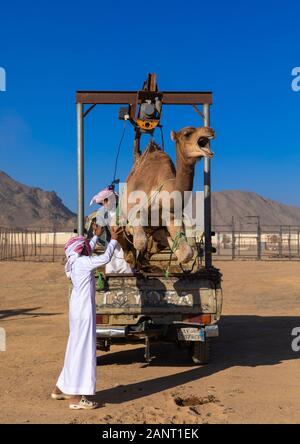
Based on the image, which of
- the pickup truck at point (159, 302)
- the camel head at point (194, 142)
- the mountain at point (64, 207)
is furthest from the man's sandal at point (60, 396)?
the mountain at point (64, 207)

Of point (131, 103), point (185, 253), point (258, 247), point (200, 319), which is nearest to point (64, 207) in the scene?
point (258, 247)

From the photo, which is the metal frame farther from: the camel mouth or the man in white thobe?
the man in white thobe

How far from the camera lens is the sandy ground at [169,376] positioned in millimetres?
5762

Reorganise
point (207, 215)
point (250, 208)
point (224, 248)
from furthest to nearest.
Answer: point (250, 208) < point (224, 248) < point (207, 215)

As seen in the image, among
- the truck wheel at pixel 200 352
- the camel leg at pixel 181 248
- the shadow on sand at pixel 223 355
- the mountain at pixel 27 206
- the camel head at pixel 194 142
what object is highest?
the mountain at pixel 27 206

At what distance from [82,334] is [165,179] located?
8.42 feet

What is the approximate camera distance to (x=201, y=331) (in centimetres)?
768

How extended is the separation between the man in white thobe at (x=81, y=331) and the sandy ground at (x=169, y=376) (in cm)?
23

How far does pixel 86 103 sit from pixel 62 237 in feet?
187

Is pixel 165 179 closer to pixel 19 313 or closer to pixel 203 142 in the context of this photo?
pixel 203 142

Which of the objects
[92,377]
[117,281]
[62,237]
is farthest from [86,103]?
[62,237]

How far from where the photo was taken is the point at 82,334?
6148 millimetres

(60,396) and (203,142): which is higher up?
(203,142)

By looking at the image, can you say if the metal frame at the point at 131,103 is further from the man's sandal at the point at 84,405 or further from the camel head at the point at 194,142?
the man's sandal at the point at 84,405
